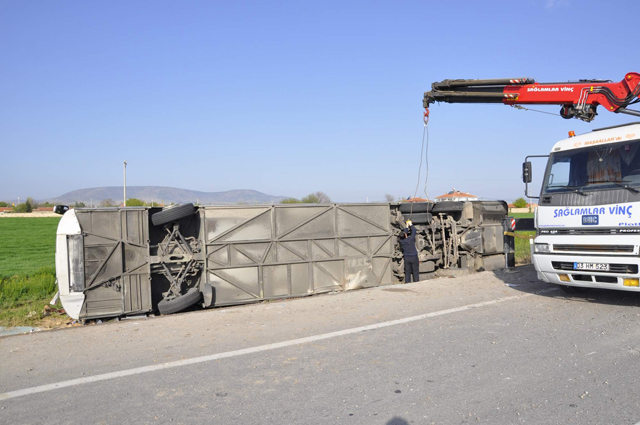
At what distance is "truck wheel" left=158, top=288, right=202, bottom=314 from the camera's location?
9.34 metres

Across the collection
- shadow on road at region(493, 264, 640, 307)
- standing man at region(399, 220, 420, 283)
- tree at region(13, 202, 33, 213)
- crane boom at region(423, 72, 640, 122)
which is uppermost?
crane boom at region(423, 72, 640, 122)

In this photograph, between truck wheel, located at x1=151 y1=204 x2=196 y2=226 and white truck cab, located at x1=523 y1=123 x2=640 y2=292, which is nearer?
white truck cab, located at x1=523 y1=123 x2=640 y2=292

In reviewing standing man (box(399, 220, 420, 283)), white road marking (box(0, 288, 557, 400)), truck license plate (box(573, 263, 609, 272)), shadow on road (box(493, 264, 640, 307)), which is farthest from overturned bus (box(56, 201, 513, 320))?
truck license plate (box(573, 263, 609, 272))

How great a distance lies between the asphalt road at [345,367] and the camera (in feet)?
14.0

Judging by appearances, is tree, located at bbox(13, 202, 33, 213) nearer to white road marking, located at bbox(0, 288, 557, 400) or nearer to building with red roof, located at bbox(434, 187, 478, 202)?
building with red roof, located at bbox(434, 187, 478, 202)

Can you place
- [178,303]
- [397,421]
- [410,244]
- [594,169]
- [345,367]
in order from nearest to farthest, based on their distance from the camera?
[397,421] → [345,367] → [594,169] → [178,303] → [410,244]

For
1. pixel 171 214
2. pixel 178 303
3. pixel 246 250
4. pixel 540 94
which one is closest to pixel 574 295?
pixel 540 94

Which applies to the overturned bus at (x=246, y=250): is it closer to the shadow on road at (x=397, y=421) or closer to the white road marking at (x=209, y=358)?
the white road marking at (x=209, y=358)

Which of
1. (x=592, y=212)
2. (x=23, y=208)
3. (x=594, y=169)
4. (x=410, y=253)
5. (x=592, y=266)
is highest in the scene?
(x=23, y=208)

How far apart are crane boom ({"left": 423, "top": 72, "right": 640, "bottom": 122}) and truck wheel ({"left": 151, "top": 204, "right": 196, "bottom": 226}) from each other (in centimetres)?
576

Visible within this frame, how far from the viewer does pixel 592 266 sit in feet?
26.0

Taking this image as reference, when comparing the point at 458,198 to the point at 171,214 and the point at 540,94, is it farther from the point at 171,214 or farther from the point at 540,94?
the point at 171,214

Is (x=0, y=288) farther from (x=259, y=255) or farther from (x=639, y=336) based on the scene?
(x=639, y=336)

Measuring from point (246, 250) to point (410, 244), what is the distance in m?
4.08
